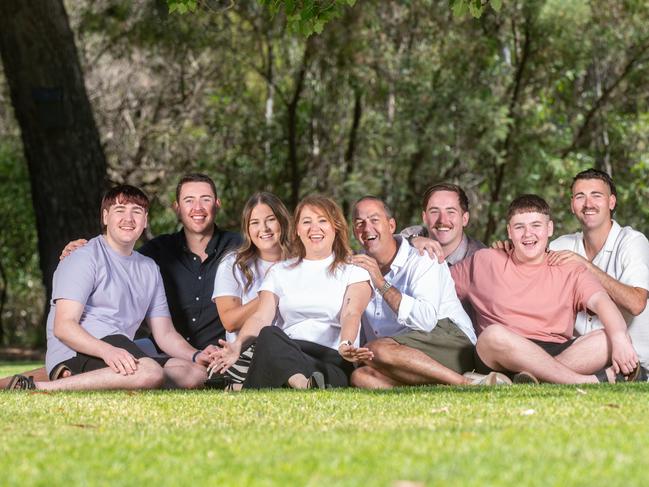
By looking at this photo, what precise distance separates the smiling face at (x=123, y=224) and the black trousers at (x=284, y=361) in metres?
1.44

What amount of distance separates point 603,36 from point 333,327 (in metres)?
16.6

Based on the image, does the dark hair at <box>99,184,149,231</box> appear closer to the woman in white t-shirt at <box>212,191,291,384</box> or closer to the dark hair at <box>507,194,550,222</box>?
the woman in white t-shirt at <box>212,191,291,384</box>

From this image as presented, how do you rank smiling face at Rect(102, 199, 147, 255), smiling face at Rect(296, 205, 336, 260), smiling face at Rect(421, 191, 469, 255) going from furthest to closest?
smiling face at Rect(421, 191, 469, 255) → smiling face at Rect(102, 199, 147, 255) → smiling face at Rect(296, 205, 336, 260)

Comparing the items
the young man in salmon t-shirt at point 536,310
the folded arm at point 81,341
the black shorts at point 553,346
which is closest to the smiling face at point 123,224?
the folded arm at point 81,341

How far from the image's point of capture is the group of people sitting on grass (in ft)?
29.9

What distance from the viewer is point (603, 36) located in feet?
79.7

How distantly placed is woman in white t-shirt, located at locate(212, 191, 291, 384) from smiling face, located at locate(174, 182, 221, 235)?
63cm

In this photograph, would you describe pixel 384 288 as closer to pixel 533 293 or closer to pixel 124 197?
pixel 533 293

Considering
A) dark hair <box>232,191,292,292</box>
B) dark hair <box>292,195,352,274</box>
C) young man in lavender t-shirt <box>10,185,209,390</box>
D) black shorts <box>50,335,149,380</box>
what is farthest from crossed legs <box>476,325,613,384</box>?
black shorts <box>50,335,149,380</box>

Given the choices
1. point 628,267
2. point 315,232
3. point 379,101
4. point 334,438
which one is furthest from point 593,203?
point 379,101

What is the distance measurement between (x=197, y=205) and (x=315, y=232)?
5.42ft

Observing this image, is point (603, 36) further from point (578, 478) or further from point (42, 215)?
point (578, 478)

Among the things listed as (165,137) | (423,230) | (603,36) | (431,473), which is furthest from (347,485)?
(165,137)

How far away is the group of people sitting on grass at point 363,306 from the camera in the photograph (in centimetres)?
910
